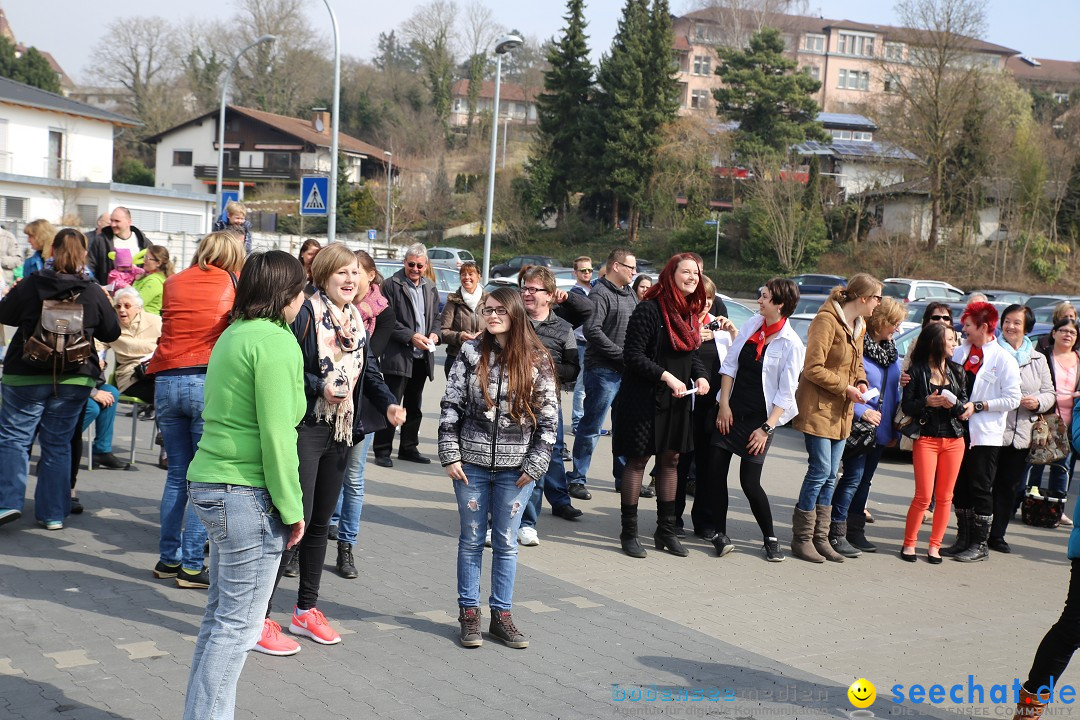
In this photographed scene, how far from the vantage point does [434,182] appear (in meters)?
66.2

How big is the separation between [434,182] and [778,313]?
60.4m

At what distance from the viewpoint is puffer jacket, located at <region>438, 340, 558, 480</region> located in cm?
546

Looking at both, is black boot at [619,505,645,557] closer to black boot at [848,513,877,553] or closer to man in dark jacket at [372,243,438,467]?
black boot at [848,513,877,553]

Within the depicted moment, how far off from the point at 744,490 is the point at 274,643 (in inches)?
155

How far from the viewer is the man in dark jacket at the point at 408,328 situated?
9.60 meters

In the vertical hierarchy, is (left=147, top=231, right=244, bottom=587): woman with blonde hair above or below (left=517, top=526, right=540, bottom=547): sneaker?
above

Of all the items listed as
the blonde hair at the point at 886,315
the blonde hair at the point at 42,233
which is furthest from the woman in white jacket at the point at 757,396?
the blonde hair at the point at 42,233

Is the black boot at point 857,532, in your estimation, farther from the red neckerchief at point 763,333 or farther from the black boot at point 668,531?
the red neckerchief at point 763,333

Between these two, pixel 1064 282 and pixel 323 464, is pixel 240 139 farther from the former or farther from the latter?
pixel 323 464

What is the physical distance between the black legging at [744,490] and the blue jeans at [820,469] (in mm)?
320

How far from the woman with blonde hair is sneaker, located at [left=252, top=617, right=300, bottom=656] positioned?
1024 millimetres

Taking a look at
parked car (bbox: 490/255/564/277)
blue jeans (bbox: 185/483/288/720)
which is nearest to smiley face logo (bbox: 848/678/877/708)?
blue jeans (bbox: 185/483/288/720)

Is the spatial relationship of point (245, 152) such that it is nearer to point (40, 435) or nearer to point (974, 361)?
point (40, 435)

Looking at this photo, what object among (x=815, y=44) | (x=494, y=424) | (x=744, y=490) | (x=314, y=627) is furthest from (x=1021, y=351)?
(x=815, y=44)
